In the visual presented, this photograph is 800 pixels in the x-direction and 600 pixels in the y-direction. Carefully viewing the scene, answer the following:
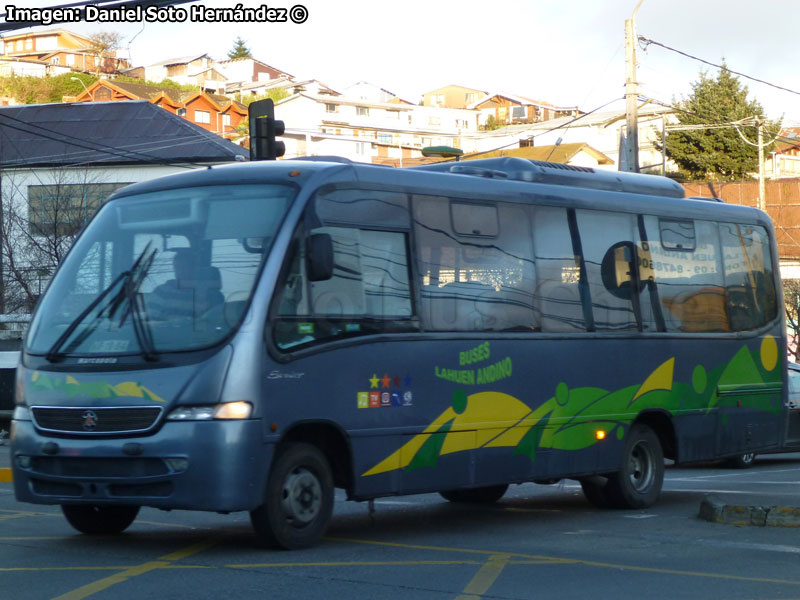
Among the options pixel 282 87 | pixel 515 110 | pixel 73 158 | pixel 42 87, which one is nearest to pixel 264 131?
pixel 73 158

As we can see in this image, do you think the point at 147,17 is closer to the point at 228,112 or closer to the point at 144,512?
the point at 144,512

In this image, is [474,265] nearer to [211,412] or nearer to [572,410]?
[572,410]

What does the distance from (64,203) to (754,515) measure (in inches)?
1484

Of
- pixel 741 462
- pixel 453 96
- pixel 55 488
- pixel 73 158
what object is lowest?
pixel 741 462

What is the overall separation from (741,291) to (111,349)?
7.65m

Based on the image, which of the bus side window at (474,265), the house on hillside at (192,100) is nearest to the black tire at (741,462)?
the bus side window at (474,265)

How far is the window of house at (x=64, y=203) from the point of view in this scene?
4341 cm

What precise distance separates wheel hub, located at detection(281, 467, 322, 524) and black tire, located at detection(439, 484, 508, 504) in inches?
155

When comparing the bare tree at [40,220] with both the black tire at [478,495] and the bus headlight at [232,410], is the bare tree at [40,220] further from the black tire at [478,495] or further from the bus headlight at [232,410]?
the bus headlight at [232,410]

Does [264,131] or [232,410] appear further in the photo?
[264,131]

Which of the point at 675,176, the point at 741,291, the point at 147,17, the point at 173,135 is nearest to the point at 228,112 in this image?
the point at 675,176

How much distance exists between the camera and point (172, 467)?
8.32 metres

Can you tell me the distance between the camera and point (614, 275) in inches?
476

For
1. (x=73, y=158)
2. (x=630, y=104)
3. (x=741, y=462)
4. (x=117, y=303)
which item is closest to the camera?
(x=117, y=303)
